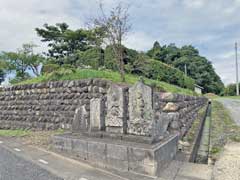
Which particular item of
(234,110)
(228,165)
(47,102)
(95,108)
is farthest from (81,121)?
(234,110)

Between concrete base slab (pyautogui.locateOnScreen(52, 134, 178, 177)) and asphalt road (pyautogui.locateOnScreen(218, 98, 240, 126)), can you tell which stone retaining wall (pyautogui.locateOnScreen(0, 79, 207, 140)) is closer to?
concrete base slab (pyautogui.locateOnScreen(52, 134, 178, 177))

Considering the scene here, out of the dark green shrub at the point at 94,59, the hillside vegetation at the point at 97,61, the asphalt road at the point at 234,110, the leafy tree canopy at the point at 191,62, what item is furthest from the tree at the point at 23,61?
the leafy tree canopy at the point at 191,62

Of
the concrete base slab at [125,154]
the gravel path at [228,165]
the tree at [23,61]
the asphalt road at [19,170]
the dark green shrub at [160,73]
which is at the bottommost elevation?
the asphalt road at [19,170]

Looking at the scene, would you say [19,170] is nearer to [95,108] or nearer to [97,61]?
[95,108]

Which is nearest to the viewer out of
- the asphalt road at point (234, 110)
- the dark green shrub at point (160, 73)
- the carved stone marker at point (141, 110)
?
the carved stone marker at point (141, 110)

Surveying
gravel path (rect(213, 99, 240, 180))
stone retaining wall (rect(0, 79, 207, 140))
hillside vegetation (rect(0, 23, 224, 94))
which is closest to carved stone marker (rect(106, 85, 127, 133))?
stone retaining wall (rect(0, 79, 207, 140))

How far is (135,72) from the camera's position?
472 inches

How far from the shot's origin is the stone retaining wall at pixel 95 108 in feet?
12.4

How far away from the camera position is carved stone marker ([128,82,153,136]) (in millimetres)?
3684

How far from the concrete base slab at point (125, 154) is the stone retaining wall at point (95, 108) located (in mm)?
350

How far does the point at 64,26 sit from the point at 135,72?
13.7 metres

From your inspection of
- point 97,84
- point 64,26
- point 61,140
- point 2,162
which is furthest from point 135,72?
point 64,26

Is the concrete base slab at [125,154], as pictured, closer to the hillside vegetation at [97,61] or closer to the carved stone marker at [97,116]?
the carved stone marker at [97,116]

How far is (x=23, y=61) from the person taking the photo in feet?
65.3
